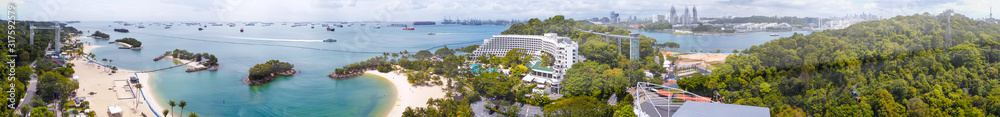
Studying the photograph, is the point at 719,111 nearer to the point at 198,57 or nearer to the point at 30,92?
the point at 30,92

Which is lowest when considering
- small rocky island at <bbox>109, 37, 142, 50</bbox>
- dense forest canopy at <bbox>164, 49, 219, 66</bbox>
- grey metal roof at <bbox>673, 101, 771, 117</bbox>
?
grey metal roof at <bbox>673, 101, 771, 117</bbox>

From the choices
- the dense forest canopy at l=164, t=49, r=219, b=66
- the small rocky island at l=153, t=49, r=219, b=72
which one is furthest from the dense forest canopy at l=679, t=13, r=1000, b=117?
the dense forest canopy at l=164, t=49, r=219, b=66

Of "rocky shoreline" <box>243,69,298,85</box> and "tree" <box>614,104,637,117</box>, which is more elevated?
"rocky shoreline" <box>243,69,298,85</box>

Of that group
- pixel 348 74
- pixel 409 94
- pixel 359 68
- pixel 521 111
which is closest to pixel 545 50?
pixel 359 68

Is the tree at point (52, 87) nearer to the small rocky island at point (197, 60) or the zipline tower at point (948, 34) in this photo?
the small rocky island at point (197, 60)

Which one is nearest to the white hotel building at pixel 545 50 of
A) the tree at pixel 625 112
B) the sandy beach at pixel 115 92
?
the tree at pixel 625 112

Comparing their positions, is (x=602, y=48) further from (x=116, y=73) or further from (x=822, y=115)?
(x=116, y=73)

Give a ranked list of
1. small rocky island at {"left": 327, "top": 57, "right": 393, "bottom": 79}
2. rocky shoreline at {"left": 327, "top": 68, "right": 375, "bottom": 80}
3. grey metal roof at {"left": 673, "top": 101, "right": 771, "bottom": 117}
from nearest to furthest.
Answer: grey metal roof at {"left": 673, "top": 101, "right": 771, "bottom": 117} → rocky shoreline at {"left": 327, "top": 68, "right": 375, "bottom": 80} → small rocky island at {"left": 327, "top": 57, "right": 393, "bottom": 79}

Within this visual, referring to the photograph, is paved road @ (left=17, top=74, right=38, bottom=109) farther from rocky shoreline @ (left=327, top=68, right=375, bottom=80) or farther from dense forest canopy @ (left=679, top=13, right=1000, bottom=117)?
dense forest canopy @ (left=679, top=13, right=1000, bottom=117)
